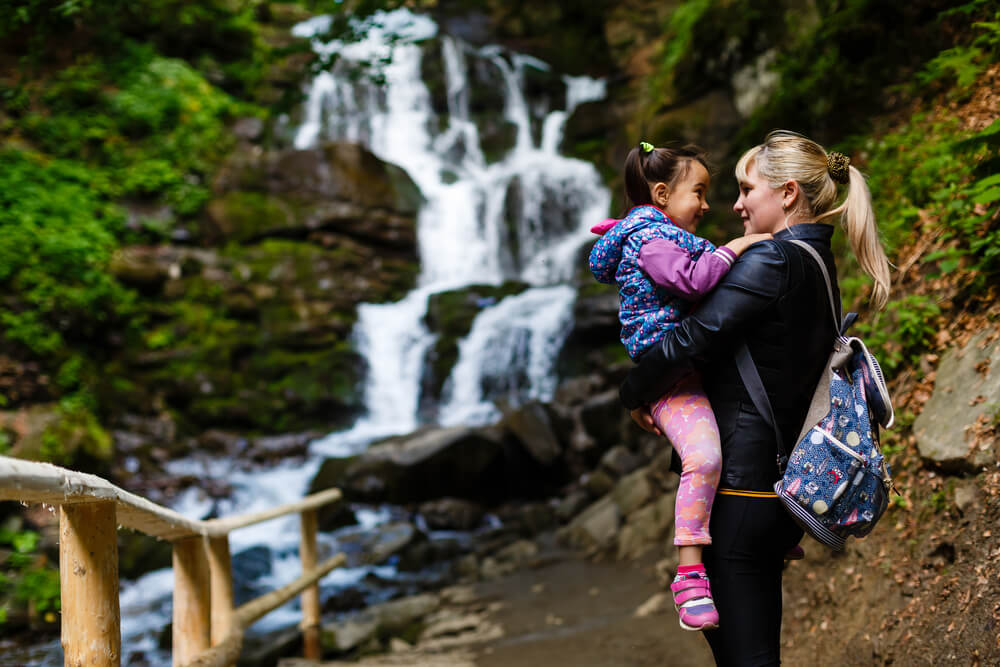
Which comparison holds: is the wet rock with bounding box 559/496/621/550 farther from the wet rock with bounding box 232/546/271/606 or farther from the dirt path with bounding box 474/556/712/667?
the wet rock with bounding box 232/546/271/606

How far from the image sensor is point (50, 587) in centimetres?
674

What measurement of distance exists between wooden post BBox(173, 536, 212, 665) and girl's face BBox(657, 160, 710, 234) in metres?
2.32

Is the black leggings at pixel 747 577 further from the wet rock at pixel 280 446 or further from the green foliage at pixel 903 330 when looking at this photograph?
the wet rock at pixel 280 446

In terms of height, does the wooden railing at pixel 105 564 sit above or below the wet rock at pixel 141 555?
above

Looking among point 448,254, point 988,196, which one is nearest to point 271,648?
point 988,196

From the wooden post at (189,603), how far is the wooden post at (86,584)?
91 centimetres

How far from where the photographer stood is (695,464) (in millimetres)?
1926

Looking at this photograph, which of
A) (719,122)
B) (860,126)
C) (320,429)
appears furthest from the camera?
(320,429)

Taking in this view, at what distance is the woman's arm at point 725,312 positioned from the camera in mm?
1887

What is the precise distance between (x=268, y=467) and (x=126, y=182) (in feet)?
25.0

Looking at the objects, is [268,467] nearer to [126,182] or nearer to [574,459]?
[574,459]

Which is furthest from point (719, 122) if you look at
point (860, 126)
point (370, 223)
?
point (370, 223)

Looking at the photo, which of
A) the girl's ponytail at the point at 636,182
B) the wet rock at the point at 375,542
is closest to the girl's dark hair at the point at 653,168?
the girl's ponytail at the point at 636,182

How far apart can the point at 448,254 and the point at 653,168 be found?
15.8 meters
